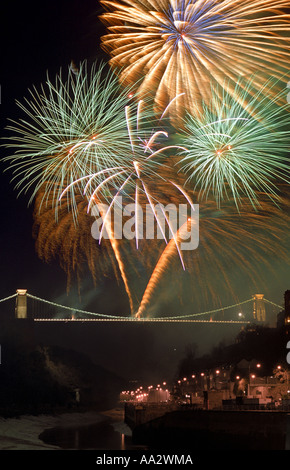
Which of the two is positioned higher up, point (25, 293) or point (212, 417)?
point (25, 293)

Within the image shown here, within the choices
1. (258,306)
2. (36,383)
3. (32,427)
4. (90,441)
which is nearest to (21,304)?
(36,383)

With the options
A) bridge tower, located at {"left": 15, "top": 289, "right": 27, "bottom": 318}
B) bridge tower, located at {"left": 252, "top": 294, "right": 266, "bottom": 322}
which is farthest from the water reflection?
bridge tower, located at {"left": 252, "top": 294, "right": 266, "bottom": 322}

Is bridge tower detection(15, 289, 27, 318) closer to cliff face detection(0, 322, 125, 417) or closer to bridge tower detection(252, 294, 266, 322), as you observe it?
cliff face detection(0, 322, 125, 417)

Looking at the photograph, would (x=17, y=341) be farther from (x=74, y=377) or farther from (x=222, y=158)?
(x=222, y=158)

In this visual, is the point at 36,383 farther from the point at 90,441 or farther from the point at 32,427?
the point at 90,441
